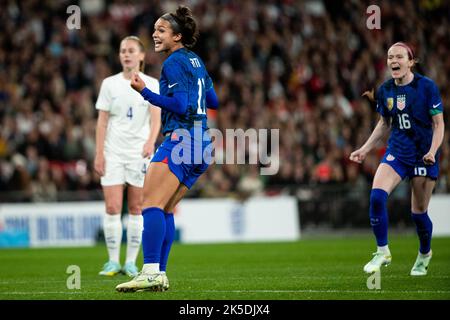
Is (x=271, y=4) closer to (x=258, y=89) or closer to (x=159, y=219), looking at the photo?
(x=258, y=89)

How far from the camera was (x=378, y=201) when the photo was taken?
9.65 metres

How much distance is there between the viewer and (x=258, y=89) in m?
23.8

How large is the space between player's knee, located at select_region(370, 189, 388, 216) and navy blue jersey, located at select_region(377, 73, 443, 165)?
48 centimetres

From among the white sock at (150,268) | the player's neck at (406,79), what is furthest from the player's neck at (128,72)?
the white sock at (150,268)

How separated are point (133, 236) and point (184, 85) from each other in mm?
3471

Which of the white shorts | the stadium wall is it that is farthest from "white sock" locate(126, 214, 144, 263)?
the stadium wall

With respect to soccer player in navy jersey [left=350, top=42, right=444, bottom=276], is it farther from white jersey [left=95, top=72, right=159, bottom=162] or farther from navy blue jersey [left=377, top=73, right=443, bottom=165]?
white jersey [left=95, top=72, right=159, bottom=162]

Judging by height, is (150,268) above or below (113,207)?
below

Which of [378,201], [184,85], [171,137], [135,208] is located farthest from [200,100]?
[135,208]

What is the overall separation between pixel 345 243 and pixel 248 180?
3.56m

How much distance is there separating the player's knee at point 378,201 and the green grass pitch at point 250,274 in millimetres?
722

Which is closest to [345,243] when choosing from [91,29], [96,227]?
[96,227]

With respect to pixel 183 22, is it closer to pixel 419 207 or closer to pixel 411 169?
pixel 411 169

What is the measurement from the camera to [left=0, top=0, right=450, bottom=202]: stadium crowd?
69.1ft
